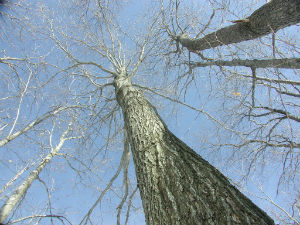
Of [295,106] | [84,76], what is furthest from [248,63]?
[84,76]

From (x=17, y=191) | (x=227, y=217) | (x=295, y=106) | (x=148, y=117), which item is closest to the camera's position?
(x=227, y=217)

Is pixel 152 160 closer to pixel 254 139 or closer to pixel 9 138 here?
pixel 254 139

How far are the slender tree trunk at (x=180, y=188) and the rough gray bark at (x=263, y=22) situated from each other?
1432mm

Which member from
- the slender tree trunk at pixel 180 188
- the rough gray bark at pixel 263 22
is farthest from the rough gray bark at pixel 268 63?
the slender tree trunk at pixel 180 188

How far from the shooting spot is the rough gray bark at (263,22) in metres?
2.00

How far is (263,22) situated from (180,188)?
221cm

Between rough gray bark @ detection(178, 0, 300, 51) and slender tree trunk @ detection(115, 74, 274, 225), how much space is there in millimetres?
1432

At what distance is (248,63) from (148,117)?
1.66 meters

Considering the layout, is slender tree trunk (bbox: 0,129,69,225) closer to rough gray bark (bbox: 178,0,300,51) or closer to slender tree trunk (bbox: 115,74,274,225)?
slender tree trunk (bbox: 115,74,274,225)

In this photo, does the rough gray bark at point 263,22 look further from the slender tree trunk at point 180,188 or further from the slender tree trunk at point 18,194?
the slender tree trunk at point 18,194

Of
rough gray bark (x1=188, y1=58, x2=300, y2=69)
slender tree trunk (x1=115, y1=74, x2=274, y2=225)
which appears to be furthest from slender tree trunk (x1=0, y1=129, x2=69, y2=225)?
rough gray bark (x1=188, y1=58, x2=300, y2=69)

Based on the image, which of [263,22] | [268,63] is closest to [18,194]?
[268,63]

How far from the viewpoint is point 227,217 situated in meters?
1.03

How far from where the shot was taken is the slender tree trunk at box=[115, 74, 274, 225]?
107 centimetres
